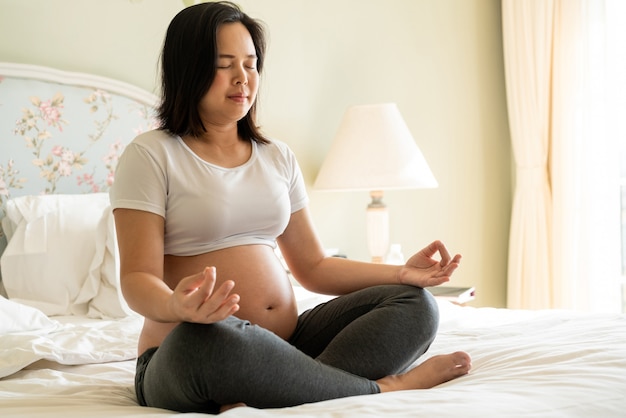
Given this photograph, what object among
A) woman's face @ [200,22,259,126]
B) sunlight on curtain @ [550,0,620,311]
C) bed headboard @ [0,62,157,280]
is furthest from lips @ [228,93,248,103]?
sunlight on curtain @ [550,0,620,311]

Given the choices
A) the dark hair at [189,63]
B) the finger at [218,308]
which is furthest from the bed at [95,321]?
the dark hair at [189,63]

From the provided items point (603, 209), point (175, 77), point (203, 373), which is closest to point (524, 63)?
point (603, 209)

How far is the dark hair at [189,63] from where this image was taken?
169 cm

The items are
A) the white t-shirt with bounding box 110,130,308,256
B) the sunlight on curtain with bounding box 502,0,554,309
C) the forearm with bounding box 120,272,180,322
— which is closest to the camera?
the forearm with bounding box 120,272,180,322

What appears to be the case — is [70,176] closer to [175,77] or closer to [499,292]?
[175,77]

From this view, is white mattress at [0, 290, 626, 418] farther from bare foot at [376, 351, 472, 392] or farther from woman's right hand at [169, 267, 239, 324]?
woman's right hand at [169, 267, 239, 324]

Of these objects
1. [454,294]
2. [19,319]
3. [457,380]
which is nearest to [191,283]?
[457,380]

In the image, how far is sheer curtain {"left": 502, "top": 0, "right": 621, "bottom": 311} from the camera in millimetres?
4242

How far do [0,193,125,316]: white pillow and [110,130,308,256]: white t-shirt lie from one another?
0.82m

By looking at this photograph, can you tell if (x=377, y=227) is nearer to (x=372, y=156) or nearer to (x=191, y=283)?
(x=372, y=156)

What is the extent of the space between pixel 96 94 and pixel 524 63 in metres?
2.50

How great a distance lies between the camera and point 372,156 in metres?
3.45

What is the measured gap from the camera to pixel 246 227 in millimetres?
1683

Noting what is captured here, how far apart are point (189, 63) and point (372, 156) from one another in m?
1.82
